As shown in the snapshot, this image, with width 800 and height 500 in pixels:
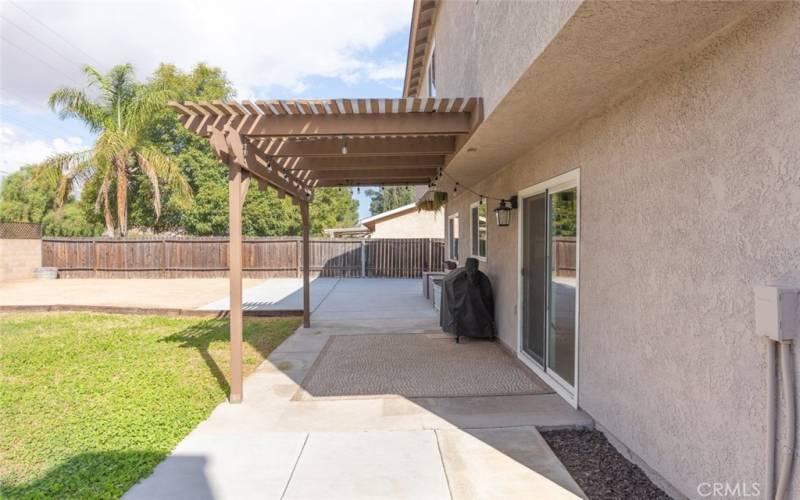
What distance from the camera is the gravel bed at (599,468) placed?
2.87 metres

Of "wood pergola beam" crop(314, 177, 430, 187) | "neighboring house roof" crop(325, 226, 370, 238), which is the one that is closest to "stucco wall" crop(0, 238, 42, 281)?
"neighboring house roof" crop(325, 226, 370, 238)

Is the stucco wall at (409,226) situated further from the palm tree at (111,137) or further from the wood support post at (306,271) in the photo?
the wood support post at (306,271)

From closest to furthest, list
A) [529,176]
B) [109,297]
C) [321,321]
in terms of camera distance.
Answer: [529,176] → [321,321] → [109,297]

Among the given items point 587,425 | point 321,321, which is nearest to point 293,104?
point 587,425

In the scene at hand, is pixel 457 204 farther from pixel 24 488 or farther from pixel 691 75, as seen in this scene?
pixel 24 488

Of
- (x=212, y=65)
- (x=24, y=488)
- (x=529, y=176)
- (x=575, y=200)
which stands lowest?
(x=24, y=488)

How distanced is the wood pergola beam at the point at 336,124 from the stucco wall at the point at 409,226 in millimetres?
18596

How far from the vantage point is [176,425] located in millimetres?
3992

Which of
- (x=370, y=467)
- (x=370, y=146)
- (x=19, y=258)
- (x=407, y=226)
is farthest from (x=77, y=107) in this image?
(x=370, y=467)

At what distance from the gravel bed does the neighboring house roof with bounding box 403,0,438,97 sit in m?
7.82

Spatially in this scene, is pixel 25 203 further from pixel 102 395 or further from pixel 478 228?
pixel 478 228

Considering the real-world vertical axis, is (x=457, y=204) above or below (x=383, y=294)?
above

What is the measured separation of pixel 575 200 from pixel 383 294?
32.4 feet

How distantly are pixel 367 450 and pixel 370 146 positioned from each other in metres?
4.02
